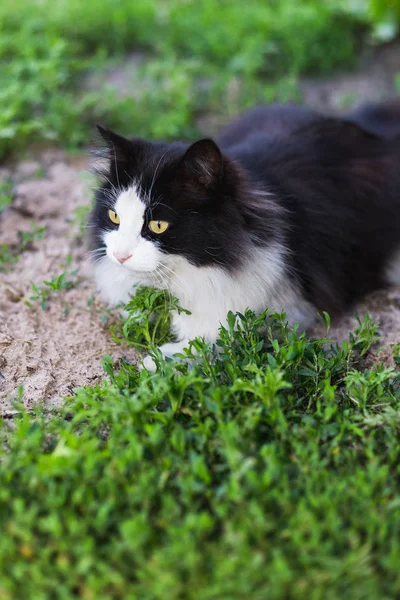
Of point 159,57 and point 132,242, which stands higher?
point 159,57

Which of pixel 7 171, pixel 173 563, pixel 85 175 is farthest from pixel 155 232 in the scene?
pixel 7 171

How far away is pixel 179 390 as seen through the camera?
2178 mm

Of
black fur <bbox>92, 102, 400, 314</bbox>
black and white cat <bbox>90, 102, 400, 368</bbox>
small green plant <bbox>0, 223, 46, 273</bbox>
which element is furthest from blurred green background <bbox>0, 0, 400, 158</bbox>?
black and white cat <bbox>90, 102, 400, 368</bbox>

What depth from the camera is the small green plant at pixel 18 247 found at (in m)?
3.23

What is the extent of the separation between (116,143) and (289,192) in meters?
0.80

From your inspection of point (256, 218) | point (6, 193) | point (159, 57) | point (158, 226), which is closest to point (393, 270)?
point (256, 218)

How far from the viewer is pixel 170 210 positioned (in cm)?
231

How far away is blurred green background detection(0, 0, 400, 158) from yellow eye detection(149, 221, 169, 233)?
1.89m

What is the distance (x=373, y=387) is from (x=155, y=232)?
3.19 ft

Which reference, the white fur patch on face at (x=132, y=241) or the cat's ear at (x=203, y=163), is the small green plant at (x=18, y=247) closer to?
the white fur patch on face at (x=132, y=241)

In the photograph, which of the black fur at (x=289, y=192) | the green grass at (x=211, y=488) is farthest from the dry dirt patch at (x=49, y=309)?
the black fur at (x=289, y=192)

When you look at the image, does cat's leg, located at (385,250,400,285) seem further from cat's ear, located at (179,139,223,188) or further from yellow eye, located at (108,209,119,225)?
A: yellow eye, located at (108,209,119,225)

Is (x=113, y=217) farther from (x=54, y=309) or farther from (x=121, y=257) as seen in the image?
(x=54, y=309)

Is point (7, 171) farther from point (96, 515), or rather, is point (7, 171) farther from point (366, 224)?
point (96, 515)
